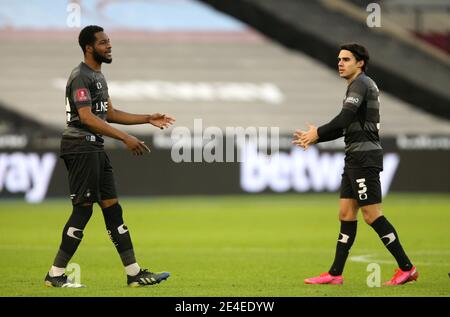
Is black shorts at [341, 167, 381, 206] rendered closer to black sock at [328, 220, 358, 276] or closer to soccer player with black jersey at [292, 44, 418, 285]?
soccer player with black jersey at [292, 44, 418, 285]

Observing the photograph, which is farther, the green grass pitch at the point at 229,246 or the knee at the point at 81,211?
the green grass pitch at the point at 229,246

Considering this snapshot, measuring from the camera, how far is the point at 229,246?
1402cm

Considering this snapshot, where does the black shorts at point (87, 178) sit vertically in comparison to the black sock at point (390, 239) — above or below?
above

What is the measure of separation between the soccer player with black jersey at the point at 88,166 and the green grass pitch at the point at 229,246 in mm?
236

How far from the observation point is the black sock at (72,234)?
29.5ft

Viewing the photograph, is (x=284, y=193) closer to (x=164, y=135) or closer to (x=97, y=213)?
(x=164, y=135)

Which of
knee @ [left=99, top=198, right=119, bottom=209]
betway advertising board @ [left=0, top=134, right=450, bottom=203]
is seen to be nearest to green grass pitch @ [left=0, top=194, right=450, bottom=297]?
betway advertising board @ [left=0, top=134, right=450, bottom=203]

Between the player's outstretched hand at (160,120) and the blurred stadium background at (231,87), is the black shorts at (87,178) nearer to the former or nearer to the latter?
the player's outstretched hand at (160,120)

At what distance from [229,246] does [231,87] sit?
2209 centimetres

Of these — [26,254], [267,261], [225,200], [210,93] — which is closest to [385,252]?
[267,261]

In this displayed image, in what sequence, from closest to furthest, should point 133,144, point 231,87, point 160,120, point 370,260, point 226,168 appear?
point 133,144 → point 160,120 → point 370,260 → point 226,168 → point 231,87

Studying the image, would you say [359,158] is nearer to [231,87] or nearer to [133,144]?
[133,144]

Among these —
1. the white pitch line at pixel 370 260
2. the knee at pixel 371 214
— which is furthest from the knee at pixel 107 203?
the white pitch line at pixel 370 260

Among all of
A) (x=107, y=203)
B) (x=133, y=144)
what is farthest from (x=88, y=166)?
(x=133, y=144)
